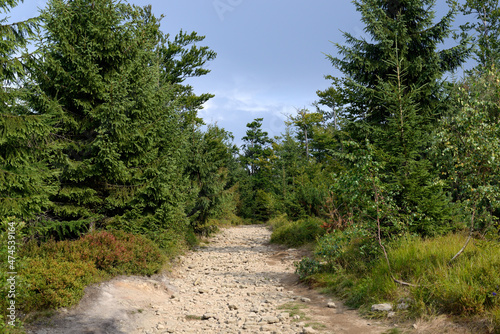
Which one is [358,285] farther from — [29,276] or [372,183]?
[29,276]

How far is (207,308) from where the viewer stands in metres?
7.43

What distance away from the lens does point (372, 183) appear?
7.08 meters

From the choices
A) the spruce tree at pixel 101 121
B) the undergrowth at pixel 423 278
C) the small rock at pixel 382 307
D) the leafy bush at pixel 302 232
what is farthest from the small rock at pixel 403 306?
the leafy bush at pixel 302 232

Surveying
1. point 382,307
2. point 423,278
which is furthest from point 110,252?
point 423,278

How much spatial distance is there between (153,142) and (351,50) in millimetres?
8905

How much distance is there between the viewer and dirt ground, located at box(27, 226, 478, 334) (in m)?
5.72

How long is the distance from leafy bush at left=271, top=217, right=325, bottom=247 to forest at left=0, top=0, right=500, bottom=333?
0.09 m

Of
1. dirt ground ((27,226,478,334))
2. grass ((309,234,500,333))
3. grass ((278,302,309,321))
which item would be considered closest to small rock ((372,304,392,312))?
grass ((309,234,500,333))

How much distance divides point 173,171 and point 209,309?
5631mm

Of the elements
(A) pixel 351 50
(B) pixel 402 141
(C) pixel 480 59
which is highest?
(C) pixel 480 59

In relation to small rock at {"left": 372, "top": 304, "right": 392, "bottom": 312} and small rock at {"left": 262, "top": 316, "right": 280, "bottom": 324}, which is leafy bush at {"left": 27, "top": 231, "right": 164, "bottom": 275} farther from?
small rock at {"left": 372, "top": 304, "right": 392, "bottom": 312}

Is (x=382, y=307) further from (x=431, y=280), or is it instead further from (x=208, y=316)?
(x=208, y=316)

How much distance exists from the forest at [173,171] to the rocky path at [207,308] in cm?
45

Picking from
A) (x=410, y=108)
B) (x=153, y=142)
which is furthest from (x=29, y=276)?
(x=410, y=108)
